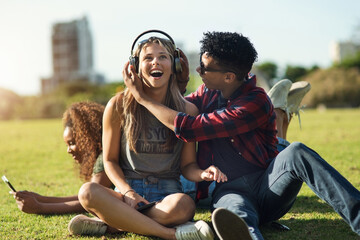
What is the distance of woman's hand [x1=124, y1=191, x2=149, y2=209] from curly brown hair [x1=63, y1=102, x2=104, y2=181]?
1348mm

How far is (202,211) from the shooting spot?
4.11m

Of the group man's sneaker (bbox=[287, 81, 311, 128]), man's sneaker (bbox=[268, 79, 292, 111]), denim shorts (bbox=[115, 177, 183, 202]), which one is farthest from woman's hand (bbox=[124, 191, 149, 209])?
man's sneaker (bbox=[287, 81, 311, 128])

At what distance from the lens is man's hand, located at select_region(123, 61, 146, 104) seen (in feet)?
10.9

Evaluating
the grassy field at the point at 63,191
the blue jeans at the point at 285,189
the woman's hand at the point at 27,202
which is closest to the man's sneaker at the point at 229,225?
the blue jeans at the point at 285,189

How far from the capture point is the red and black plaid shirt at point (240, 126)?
3.22 m

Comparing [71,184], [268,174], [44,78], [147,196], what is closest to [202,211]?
[147,196]

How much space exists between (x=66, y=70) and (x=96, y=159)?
113927 mm

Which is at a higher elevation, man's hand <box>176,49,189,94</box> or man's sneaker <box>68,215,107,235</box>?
man's hand <box>176,49,189,94</box>

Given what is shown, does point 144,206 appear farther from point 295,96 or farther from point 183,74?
point 295,96

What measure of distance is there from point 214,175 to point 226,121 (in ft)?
1.50

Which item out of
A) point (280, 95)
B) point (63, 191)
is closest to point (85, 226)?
point (63, 191)

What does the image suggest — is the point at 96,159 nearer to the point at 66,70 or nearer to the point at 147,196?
the point at 147,196

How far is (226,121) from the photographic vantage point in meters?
3.23

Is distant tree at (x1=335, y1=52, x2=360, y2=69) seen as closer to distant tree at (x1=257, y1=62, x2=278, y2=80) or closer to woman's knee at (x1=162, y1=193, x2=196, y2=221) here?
distant tree at (x1=257, y1=62, x2=278, y2=80)
